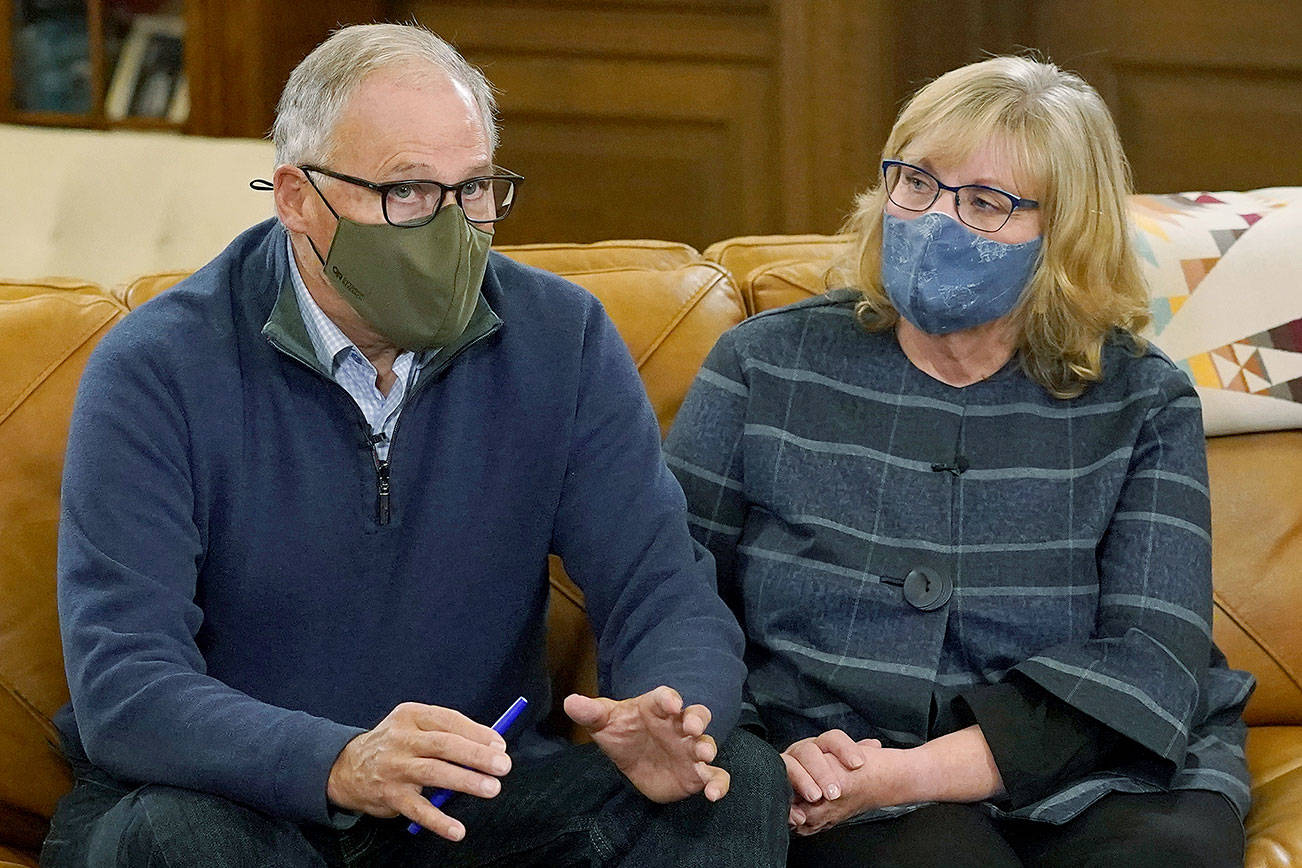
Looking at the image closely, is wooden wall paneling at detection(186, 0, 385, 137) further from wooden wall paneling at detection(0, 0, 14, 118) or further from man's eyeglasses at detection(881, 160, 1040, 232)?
man's eyeglasses at detection(881, 160, 1040, 232)

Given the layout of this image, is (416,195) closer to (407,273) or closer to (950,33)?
(407,273)

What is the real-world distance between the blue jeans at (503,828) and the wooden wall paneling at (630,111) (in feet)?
8.01

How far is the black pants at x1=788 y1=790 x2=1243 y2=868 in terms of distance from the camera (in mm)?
1552

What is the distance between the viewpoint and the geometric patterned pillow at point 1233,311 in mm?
2104

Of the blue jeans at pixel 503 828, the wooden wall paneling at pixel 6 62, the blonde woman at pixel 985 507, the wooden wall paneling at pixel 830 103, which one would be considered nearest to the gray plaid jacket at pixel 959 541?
the blonde woman at pixel 985 507

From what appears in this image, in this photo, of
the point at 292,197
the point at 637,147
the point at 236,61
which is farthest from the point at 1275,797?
the point at 236,61

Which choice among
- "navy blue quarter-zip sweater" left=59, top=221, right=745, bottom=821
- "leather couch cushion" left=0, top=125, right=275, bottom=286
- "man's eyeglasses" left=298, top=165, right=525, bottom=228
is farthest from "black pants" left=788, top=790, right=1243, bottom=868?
"leather couch cushion" left=0, top=125, right=275, bottom=286

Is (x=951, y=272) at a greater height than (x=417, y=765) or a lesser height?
greater

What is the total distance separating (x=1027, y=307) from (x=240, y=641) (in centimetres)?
99

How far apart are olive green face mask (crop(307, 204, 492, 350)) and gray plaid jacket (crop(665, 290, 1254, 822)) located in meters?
0.39

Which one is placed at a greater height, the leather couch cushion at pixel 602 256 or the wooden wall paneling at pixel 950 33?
the wooden wall paneling at pixel 950 33

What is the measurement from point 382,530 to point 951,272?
71cm

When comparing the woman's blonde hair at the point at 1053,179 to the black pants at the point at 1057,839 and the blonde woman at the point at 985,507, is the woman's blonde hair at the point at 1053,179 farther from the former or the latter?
the black pants at the point at 1057,839

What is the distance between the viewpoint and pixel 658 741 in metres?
1.39
